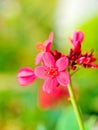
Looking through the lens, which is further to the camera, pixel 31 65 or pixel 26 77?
pixel 31 65

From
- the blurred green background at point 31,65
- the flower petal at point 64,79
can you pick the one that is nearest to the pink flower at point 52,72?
the flower petal at point 64,79

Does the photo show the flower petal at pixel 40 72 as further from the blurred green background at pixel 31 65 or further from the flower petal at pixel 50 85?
the blurred green background at pixel 31 65

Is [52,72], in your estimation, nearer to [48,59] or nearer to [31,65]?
[48,59]

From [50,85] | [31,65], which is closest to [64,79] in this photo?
[50,85]

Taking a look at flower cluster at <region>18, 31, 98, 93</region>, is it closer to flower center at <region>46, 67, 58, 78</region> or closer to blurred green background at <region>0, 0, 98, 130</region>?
flower center at <region>46, 67, 58, 78</region>

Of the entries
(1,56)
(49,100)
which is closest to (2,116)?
(49,100)

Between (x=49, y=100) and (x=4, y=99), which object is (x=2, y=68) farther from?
(x=49, y=100)

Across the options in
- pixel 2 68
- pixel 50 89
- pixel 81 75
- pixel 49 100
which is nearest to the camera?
pixel 50 89
